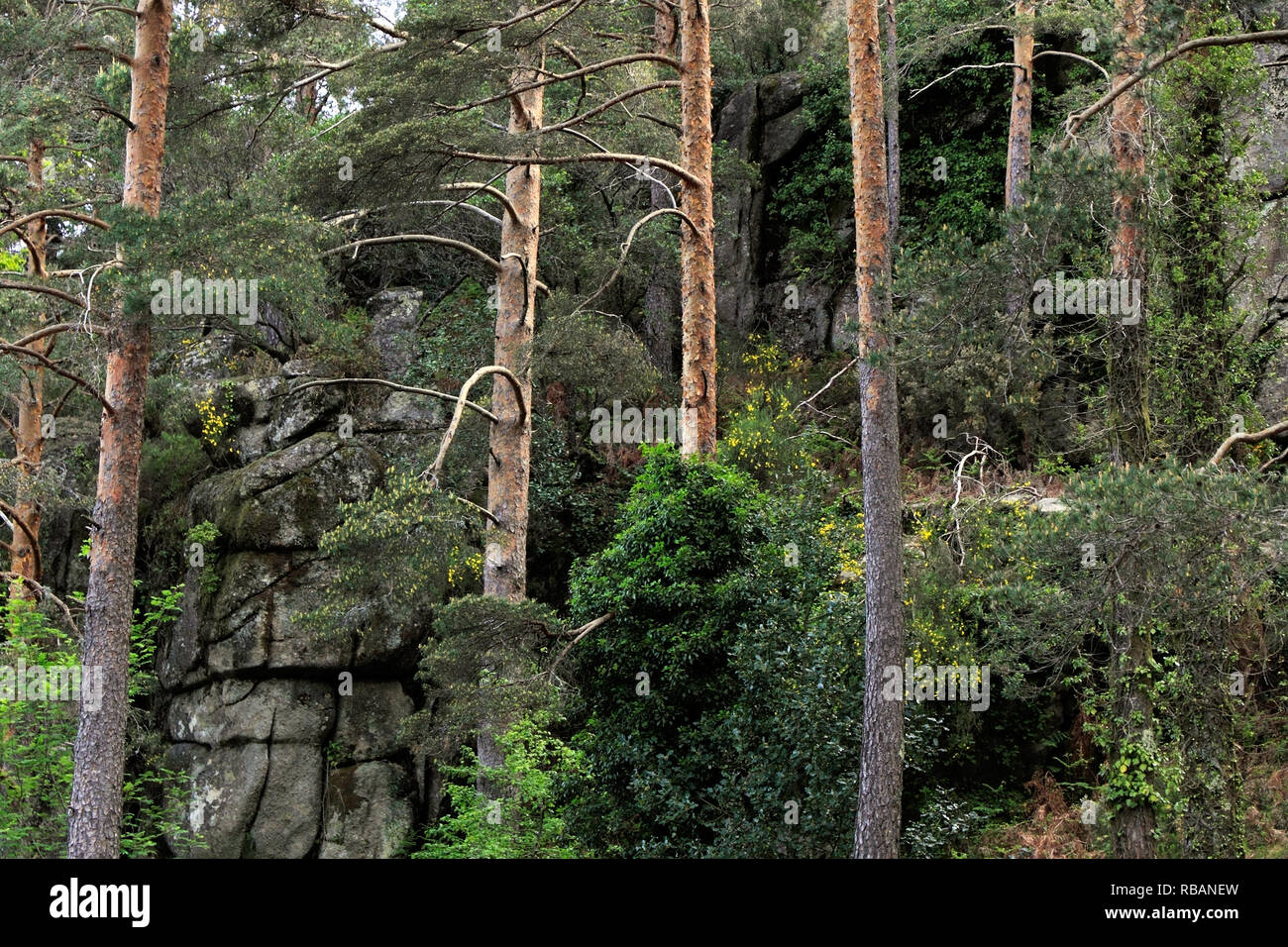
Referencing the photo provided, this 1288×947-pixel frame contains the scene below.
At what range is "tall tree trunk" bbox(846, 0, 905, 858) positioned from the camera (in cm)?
1070

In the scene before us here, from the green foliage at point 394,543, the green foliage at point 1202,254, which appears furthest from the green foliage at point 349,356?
the green foliage at point 1202,254

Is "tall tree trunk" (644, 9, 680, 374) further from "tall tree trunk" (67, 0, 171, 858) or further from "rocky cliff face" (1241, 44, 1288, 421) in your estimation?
"tall tree trunk" (67, 0, 171, 858)

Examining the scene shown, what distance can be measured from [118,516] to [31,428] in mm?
7148

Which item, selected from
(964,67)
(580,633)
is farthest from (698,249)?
(964,67)

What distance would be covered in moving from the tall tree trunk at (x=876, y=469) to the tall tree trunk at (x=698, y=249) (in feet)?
13.4

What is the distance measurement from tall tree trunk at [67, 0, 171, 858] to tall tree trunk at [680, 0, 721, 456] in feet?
21.8

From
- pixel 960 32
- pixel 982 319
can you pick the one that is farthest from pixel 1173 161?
pixel 960 32

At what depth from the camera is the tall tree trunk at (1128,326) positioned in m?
10.8

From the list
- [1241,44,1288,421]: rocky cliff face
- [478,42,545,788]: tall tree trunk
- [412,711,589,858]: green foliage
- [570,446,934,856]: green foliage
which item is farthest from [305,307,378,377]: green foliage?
[1241,44,1288,421]: rocky cliff face

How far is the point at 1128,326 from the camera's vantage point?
36.5 ft

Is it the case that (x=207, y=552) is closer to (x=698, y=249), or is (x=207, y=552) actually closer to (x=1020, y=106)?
(x=698, y=249)

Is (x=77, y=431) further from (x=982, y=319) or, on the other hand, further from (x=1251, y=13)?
(x=1251, y=13)

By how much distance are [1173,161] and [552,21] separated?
7.55 m

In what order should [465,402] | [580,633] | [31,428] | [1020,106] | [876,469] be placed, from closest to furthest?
1. [876,469]
2. [580,633]
3. [465,402]
4. [31,428]
5. [1020,106]
